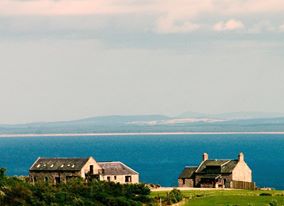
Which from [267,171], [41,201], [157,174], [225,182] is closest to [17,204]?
[41,201]

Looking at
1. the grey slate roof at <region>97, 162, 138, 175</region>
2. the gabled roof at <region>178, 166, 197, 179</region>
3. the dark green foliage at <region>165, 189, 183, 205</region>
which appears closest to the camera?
the dark green foliage at <region>165, 189, 183, 205</region>

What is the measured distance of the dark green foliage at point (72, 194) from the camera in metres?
82.4

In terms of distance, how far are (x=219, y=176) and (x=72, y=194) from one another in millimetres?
40969

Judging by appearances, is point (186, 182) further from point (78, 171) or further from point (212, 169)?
point (78, 171)

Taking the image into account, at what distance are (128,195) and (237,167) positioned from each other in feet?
117

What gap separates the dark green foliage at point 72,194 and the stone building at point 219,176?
2798cm

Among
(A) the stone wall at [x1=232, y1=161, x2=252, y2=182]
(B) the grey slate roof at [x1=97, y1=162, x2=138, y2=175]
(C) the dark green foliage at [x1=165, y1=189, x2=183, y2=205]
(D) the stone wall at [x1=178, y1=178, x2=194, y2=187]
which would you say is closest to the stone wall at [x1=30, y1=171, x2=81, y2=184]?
(B) the grey slate roof at [x1=97, y1=162, x2=138, y2=175]

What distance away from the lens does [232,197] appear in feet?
343

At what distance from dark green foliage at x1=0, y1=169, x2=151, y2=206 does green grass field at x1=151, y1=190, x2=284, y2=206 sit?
6.51 metres

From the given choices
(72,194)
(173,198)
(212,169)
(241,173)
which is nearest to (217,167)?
(212,169)

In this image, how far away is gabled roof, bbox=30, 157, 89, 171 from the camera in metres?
122

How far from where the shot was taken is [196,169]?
13012 centimetres

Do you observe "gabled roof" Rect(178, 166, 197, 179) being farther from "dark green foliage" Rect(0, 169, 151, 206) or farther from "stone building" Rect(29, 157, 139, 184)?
"dark green foliage" Rect(0, 169, 151, 206)

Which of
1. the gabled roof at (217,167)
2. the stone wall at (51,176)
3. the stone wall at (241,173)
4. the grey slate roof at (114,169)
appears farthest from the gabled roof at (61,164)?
the stone wall at (241,173)
